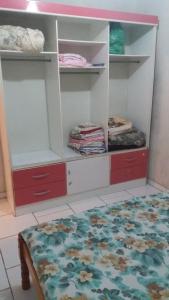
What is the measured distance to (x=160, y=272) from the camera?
110cm

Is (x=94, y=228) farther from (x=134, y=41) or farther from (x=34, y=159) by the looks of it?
(x=134, y=41)

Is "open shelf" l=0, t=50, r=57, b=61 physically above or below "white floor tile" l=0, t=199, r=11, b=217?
above

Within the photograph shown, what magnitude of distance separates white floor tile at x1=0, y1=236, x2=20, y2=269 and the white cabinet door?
79cm

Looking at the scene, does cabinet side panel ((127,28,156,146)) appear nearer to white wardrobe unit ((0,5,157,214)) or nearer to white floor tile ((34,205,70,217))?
white wardrobe unit ((0,5,157,214))

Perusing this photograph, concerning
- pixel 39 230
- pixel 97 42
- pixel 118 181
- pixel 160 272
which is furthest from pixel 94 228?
pixel 97 42

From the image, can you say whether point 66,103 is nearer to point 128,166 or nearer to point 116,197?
point 128,166

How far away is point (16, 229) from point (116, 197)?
1141 mm

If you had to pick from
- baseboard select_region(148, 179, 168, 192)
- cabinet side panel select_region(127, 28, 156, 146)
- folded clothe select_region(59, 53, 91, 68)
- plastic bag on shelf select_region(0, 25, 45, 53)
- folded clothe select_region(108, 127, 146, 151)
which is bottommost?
baseboard select_region(148, 179, 168, 192)

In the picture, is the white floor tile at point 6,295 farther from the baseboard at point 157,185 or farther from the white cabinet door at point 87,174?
the baseboard at point 157,185

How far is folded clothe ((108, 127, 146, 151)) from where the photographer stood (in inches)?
106

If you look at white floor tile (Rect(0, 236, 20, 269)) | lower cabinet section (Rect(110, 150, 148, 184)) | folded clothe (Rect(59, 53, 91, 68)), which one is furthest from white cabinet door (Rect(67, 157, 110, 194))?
folded clothe (Rect(59, 53, 91, 68))

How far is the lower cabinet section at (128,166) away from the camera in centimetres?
277

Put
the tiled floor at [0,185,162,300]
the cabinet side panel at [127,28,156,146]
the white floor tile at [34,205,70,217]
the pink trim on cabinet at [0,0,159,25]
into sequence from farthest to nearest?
the cabinet side panel at [127,28,156,146], the white floor tile at [34,205,70,217], the pink trim on cabinet at [0,0,159,25], the tiled floor at [0,185,162,300]

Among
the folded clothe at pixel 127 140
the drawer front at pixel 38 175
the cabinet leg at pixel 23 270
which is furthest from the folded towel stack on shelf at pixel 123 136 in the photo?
the cabinet leg at pixel 23 270
